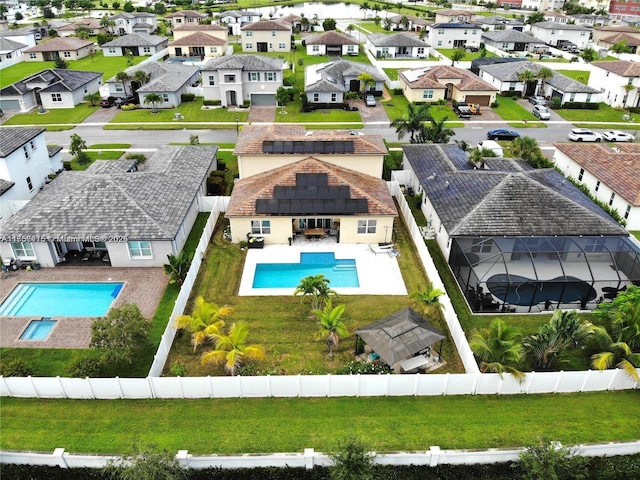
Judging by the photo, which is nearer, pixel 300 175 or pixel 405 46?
pixel 300 175

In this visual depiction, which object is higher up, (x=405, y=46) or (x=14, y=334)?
(x=405, y=46)

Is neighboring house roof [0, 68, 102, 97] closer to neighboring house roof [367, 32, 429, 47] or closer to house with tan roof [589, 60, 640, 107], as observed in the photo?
neighboring house roof [367, 32, 429, 47]

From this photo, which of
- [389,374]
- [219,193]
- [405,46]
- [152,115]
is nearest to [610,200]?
[389,374]

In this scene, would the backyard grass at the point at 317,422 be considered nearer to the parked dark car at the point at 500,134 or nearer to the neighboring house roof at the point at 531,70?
the parked dark car at the point at 500,134

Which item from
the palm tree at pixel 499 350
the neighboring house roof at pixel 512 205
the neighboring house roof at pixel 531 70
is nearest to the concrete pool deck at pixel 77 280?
the palm tree at pixel 499 350

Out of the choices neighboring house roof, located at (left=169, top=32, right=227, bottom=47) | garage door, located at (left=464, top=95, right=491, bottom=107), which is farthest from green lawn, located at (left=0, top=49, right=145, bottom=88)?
garage door, located at (left=464, top=95, right=491, bottom=107)

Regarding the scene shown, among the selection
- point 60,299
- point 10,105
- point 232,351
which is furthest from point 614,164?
point 10,105

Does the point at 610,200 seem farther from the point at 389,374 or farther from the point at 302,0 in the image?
the point at 302,0
